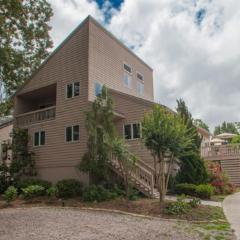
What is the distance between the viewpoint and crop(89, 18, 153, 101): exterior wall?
19.4 m

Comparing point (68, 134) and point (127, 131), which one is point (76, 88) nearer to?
point (68, 134)

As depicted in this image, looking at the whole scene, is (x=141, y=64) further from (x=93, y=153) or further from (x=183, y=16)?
(x=93, y=153)

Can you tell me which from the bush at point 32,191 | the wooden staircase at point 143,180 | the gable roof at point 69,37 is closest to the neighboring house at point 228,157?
the wooden staircase at point 143,180

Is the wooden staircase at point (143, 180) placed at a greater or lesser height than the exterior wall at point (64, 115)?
lesser

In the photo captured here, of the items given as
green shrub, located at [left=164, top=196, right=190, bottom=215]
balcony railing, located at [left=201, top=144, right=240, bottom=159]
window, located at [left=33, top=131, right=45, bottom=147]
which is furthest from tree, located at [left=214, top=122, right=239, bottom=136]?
green shrub, located at [left=164, top=196, right=190, bottom=215]

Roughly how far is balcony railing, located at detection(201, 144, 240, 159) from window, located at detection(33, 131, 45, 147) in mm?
13219

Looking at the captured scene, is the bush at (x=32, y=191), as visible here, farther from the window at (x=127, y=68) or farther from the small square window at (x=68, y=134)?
the window at (x=127, y=68)

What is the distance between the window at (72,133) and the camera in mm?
18922

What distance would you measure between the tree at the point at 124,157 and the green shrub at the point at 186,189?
145 inches

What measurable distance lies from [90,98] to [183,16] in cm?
758

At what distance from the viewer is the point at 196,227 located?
29.2ft

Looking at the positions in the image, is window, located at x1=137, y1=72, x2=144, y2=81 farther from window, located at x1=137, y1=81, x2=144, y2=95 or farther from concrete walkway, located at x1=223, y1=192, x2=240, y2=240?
concrete walkway, located at x1=223, y1=192, x2=240, y2=240

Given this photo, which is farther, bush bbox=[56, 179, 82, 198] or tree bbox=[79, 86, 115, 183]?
bush bbox=[56, 179, 82, 198]

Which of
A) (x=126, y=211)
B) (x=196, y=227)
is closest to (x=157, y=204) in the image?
(x=126, y=211)
